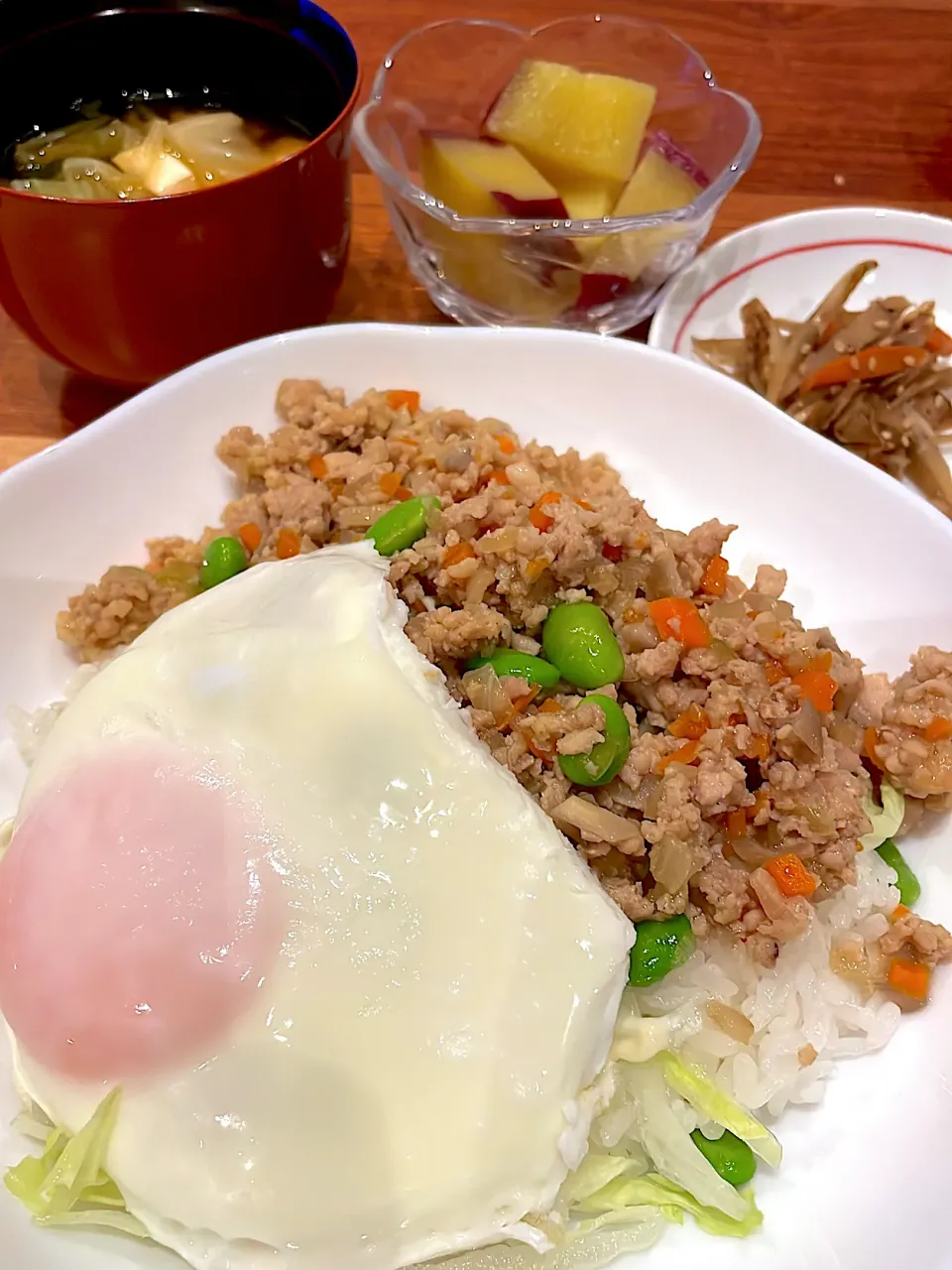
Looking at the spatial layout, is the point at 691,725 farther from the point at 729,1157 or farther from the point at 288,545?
the point at 288,545

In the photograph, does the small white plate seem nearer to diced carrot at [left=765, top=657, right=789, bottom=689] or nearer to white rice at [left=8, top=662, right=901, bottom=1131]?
diced carrot at [left=765, top=657, right=789, bottom=689]

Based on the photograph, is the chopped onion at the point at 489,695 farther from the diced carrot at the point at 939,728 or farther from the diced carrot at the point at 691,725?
the diced carrot at the point at 939,728

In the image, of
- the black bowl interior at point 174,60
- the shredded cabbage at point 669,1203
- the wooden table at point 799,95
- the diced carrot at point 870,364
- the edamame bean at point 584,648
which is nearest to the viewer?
the shredded cabbage at point 669,1203

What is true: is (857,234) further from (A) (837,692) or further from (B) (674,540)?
(A) (837,692)

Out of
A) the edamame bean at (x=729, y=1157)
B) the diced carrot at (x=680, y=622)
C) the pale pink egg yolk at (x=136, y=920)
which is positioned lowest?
the edamame bean at (x=729, y=1157)

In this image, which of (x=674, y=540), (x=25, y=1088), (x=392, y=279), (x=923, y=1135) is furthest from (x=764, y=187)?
(x=25, y=1088)

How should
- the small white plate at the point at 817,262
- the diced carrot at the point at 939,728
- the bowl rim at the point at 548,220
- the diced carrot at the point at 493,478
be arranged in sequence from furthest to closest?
the small white plate at the point at 817,262, the bowl rim at the point at 548,220, the diced carrot at the point at 493,478, the diced carrot at the point at 939,728

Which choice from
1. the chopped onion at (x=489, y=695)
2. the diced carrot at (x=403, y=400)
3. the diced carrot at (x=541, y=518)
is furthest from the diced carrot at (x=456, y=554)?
the diced carrot at (x=403, y=400)
